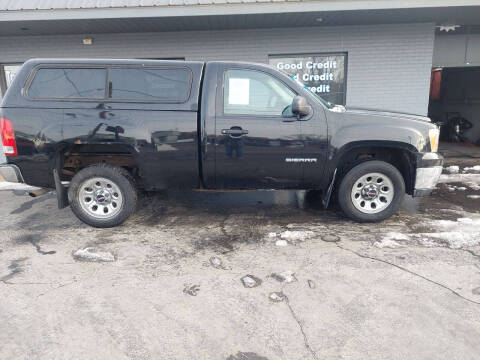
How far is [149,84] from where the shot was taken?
4.25m

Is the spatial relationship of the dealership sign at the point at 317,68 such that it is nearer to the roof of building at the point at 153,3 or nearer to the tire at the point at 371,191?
the roof of building at the point at 153,3

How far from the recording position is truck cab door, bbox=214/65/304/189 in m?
4.17

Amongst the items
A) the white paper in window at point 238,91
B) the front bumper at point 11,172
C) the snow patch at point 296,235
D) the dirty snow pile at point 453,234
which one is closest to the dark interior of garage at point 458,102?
the dirty snow pile at point 453,234

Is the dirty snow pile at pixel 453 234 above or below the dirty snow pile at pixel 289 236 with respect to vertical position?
above

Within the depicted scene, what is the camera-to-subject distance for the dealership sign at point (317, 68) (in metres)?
8.68

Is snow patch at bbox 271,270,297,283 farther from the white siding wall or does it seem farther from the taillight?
the white siding wall

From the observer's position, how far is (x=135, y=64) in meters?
4.25

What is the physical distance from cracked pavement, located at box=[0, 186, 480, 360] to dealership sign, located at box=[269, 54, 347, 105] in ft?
16.4

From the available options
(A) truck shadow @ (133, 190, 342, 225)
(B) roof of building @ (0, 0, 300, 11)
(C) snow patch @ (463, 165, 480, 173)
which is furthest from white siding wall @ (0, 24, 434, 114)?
(A) truck shadow @ (133, 190, 342, 225)

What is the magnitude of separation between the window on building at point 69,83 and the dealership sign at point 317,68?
552cm

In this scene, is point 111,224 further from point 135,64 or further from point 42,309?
point 135,64

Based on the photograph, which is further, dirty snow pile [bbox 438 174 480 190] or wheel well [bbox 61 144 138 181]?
dirty snow pile [bbox 438 174 480 190]

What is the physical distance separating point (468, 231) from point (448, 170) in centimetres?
441

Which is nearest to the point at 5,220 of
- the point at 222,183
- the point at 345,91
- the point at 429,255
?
the point at 222,183
